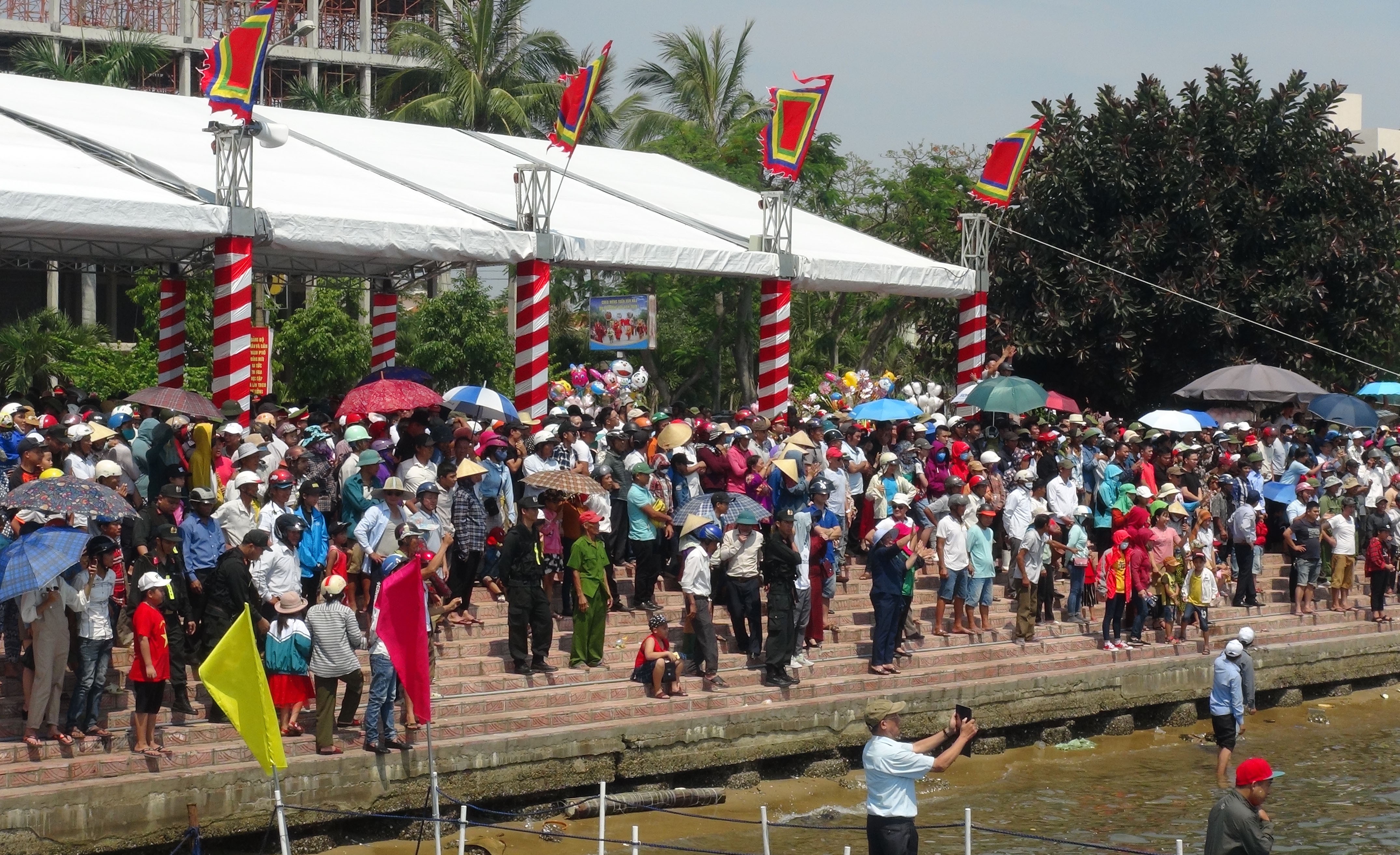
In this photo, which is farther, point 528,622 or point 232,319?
point 232,319

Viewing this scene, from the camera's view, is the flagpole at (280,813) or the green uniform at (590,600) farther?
the green uniform at (590,600)

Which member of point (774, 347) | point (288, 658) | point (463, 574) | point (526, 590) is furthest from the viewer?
point (774, 347)

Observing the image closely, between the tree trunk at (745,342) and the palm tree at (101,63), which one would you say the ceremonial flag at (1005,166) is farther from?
the palm tree at (101,63)

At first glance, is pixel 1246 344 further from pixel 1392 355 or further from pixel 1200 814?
pixel 1200 814

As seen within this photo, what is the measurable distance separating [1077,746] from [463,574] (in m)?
7.59

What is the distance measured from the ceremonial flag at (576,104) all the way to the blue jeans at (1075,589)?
8.18 metres

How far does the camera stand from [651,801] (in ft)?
48.4

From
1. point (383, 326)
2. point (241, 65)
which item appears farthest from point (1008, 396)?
point (241, 65)

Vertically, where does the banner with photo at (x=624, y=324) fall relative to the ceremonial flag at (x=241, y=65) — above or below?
below

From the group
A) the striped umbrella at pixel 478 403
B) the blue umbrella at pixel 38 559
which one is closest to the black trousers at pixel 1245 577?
the striped umbrella at pixel 478 403

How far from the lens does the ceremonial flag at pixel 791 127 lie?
76.0 feet

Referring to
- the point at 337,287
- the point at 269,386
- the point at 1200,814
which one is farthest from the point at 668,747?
the point at 337,287

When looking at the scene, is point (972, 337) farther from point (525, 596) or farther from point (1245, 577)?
point (525, 596)

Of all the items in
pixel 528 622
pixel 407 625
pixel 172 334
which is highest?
pixel 172 334
